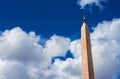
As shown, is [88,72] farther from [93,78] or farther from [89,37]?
[89,37]

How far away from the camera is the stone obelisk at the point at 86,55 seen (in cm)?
3800

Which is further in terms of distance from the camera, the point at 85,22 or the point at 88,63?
the point at 85,22

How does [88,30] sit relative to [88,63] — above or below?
above

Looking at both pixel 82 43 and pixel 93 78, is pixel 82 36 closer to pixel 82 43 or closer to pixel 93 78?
pixel 82 43

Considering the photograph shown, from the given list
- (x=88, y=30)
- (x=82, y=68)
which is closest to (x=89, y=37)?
(x=88, y=30)

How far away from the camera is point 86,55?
1512 inches

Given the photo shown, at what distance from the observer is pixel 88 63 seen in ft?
125

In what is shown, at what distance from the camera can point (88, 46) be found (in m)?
39.2

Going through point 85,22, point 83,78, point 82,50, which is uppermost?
point 85,22

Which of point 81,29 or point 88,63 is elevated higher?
point 81,29

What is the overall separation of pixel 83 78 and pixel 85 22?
5.78 metres

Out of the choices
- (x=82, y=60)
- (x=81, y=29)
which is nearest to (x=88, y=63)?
(x=82, y=60)

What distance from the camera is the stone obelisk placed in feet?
125

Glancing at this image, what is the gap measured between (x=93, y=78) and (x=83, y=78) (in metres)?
1.09
